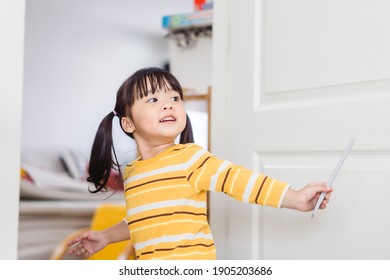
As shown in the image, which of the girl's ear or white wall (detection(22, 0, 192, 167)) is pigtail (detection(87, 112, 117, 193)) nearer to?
the girl's ear

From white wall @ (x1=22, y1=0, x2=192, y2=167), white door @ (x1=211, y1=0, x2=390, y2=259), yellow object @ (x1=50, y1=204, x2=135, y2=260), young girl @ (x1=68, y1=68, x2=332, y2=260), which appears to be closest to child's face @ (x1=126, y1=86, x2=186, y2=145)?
young girl @ (x1=68, y1=68, x2=332, y2=260)

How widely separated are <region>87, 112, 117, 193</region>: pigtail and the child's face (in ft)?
0.28

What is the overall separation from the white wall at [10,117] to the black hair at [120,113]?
0.56 ft

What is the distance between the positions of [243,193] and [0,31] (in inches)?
23.6

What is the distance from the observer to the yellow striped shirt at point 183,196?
920mm

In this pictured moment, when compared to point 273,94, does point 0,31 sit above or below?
above

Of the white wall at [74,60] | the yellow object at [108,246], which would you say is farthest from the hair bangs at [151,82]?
the white wall at [74,60]

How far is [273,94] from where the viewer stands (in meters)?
1.39

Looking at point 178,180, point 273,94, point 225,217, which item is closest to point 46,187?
point 225,217

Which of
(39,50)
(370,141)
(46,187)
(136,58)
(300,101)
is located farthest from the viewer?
(136,58)

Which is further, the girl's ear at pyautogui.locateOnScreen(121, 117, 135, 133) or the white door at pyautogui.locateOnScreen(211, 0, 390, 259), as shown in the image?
Result: the white door at pyautogui.locateOnScreen(211, 0, 390, 259)

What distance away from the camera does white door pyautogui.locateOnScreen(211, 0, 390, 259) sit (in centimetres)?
116

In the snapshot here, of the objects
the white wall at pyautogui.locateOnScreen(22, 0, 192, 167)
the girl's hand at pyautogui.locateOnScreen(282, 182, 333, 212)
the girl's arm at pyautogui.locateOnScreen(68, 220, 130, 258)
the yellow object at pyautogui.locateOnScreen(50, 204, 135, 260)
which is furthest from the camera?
the white wall at pyautogui.locateOnScreen(22, 0, 192, 167)
